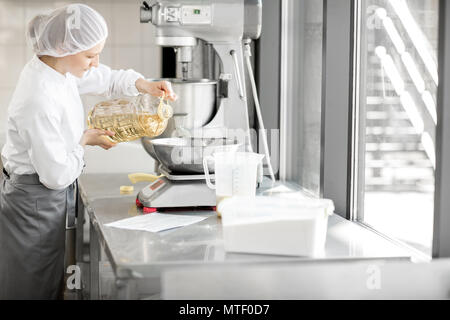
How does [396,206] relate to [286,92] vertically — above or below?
below

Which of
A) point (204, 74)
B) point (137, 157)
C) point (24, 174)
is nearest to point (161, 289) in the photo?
point (24, 174)

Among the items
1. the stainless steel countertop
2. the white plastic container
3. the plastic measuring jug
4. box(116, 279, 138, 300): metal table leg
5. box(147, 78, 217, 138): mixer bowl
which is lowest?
box(116, 279, 138, 300): metal table leg

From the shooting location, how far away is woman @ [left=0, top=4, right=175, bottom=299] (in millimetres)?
1816

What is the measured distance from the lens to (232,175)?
1.78 metres

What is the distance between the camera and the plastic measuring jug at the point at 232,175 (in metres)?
1.78

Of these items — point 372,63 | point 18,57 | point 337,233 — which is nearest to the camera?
point 337,233

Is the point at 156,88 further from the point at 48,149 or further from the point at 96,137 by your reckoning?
the point at 48,149

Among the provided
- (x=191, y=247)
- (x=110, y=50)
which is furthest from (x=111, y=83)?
(x=110, y=50)

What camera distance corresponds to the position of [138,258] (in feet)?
4.56

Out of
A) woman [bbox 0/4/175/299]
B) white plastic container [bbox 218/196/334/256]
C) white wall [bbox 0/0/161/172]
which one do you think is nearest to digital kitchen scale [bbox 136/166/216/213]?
woman [bbox 0/4/175/299]

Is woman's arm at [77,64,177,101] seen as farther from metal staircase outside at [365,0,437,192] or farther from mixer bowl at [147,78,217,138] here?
metal staircase outside at [365,0,437,192]

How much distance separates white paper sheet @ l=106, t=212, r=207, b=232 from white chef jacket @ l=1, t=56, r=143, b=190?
9.8 inches

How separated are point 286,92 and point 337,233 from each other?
129 cm

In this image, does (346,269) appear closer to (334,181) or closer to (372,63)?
(334,181)
